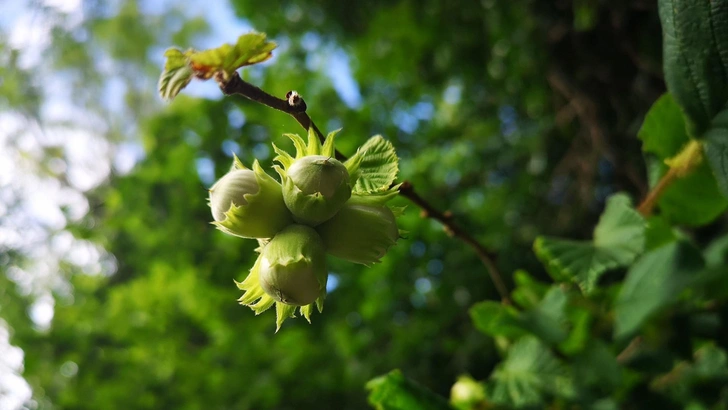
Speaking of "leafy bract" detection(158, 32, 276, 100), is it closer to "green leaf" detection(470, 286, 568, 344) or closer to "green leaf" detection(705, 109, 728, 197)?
"green leaf" detection(705, 109, 728, 197)

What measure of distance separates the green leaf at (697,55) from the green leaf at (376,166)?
1.06 ft

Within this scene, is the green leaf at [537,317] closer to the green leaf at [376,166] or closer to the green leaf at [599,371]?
the green leaf at [599,371]

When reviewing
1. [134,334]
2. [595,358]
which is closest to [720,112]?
[595,358]

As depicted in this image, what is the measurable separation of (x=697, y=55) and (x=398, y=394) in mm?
607

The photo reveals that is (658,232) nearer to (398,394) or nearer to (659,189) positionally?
(659,189)

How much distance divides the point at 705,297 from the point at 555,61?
1.29m

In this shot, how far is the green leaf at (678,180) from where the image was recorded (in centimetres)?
76

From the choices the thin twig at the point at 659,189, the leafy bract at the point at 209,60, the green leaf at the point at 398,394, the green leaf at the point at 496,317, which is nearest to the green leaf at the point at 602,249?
the thin twig at the point at 659,189

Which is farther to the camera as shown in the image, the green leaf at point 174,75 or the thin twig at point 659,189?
the thin twig at point 659,189

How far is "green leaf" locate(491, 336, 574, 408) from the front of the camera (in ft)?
3.27

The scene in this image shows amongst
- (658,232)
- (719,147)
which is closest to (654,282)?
(658,232)

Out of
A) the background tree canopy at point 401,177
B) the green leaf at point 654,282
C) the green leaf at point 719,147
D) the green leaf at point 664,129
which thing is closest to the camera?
the green leaf at point 719,147

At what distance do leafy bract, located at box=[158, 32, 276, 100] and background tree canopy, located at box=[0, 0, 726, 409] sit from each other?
4.38ft

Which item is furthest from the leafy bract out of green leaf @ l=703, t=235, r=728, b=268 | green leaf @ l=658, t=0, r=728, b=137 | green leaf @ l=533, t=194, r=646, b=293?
green leaf @ l=703, t=235, r=728, b=268
